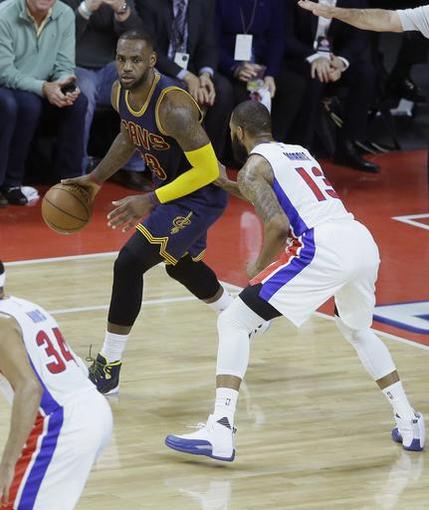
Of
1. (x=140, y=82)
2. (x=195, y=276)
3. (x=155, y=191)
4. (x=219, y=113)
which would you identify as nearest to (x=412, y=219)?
(x=219, y=113)

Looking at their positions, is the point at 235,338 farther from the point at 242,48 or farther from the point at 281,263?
the point at 242,48

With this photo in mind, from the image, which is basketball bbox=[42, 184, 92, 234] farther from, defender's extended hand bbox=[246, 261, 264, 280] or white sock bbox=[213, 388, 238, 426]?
white sock bbox=[213, 388, 238, 426]

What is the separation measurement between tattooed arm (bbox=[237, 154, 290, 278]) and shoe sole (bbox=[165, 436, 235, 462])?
2.61ft

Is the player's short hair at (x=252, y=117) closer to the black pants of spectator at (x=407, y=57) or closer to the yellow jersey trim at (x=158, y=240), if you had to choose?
the yellow jersey trim at (x=158, y=240)

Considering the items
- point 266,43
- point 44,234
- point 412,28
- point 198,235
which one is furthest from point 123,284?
point 266,43

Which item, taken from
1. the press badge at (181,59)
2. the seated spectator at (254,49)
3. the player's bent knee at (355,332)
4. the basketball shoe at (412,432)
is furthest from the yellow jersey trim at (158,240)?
the seated spectator at (254,49)

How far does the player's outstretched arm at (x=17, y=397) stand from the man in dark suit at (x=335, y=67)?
28.9ft

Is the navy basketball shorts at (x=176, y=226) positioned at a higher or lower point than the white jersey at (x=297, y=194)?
lower

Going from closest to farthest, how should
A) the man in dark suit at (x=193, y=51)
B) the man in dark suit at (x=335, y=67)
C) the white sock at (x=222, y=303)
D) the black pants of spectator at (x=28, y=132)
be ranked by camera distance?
the white sock at (x=222, y=303), the black pants of spectator at (x=28, y=132), the man in dark suit at (x=193, y=51), the man in dark suit at (x=335, y=67)

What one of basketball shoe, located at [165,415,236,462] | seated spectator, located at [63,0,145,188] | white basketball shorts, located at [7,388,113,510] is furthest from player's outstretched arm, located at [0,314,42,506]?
seated spectator, located at [63,0,145,188]

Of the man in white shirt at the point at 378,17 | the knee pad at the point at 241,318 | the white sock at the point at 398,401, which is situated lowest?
the white sock at the point at 398,401

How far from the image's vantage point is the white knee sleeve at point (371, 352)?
21.5 ft

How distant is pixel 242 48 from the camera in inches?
498

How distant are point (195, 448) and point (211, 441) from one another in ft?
0.27
